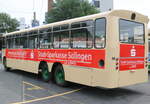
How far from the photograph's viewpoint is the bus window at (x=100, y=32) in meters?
7.10

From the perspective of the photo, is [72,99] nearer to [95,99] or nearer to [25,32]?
[95,99]

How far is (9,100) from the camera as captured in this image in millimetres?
6863

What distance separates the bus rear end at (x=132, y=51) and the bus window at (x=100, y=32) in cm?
63

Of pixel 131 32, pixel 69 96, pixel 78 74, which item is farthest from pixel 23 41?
pixel 131 32

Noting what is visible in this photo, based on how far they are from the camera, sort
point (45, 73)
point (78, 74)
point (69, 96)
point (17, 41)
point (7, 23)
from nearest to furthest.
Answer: point (69, 96) < point (78, 74) < point (45, 73) < point (17, 41) < point (7, 23)

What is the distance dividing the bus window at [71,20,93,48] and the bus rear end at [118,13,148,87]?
1164 millimetres

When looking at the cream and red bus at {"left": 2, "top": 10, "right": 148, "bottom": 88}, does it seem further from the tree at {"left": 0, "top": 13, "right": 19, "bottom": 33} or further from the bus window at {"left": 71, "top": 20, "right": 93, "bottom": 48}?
the tree at {"left": 0, "top": 13, "right": 19, "bottom": 33}

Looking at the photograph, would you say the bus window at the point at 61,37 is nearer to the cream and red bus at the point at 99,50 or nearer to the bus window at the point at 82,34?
the cream and red bus at the point at 99,50

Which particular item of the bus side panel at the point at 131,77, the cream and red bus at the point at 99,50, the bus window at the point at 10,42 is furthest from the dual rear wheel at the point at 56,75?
the bus window at the point at 10,42

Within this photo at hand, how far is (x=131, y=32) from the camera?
309 inches

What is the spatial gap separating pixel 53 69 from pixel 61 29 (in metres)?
2.03

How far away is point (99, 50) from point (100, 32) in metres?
0.66

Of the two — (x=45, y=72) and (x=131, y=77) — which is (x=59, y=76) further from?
(x=131, y=77)

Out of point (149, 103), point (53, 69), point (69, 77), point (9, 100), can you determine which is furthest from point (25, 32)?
point (149, 103)
